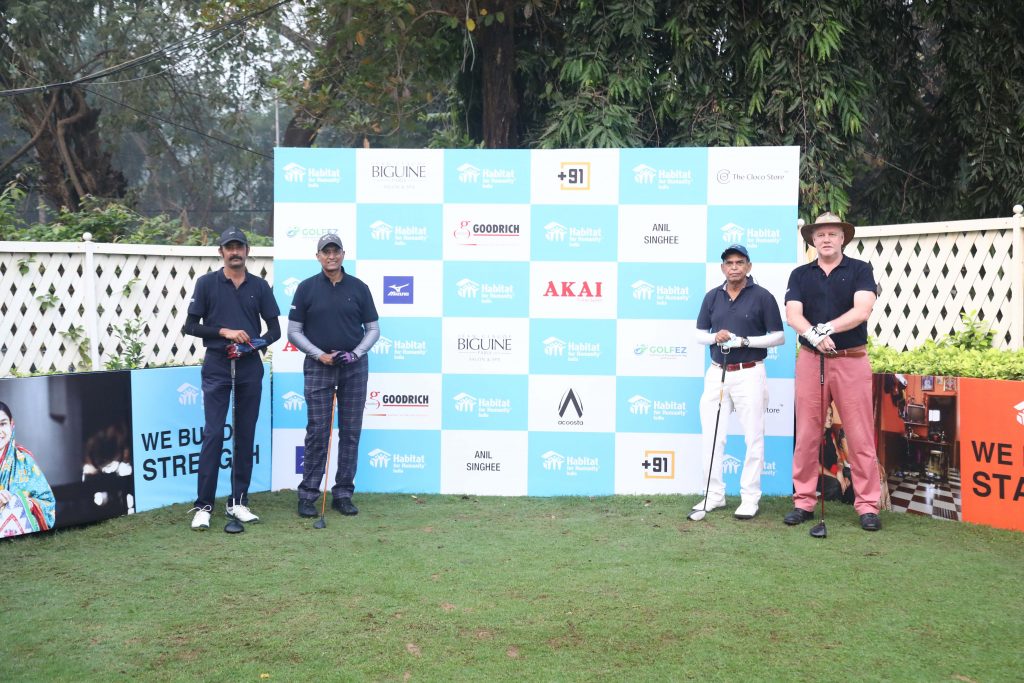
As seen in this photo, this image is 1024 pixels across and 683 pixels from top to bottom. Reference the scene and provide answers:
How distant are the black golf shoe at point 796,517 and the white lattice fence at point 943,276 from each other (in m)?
2.31

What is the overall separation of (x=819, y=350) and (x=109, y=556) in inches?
166

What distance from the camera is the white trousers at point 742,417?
6.01 meters

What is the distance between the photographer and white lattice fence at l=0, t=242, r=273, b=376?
764cm

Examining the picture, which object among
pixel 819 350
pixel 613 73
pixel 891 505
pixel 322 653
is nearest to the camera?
pixel 322 653

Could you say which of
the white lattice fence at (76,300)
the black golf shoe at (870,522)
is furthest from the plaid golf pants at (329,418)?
the black golf shoe at (870,522)

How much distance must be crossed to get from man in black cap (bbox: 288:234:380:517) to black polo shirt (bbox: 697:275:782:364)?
2254 millimetres

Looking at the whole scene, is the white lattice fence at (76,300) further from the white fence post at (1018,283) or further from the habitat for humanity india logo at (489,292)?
the white fence post at (1018,283)

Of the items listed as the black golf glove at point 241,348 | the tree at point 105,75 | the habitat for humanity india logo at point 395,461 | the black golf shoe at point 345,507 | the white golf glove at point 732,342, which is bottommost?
the black golf shoe at point 345,507

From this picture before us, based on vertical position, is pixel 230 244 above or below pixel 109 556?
above

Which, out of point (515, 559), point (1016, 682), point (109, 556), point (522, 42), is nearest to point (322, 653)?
point (515, 559)

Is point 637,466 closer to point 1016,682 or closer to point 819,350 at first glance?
point 819,350

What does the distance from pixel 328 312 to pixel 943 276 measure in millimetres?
4885

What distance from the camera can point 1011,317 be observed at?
740 centimetres

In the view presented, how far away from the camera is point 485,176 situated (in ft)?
22.2
